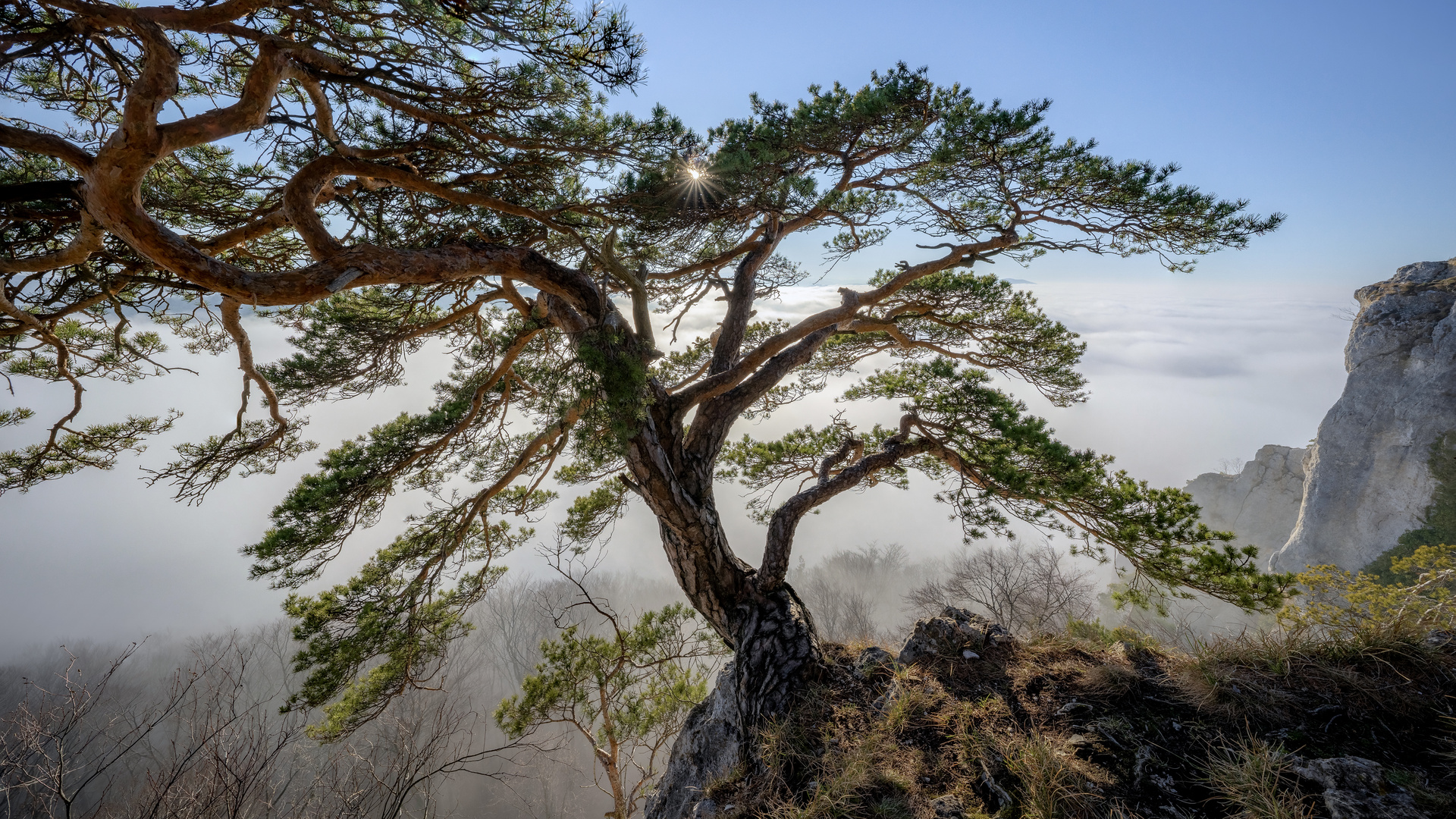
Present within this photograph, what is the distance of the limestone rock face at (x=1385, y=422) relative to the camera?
14938 millimetres

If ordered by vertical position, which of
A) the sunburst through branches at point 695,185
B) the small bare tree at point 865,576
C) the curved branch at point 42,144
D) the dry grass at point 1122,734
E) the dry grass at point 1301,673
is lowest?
the small bare tree at point 865,576

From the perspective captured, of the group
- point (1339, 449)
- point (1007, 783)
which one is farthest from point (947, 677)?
point (1339, 449)

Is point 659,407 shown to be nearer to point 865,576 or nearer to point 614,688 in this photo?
point 614,688

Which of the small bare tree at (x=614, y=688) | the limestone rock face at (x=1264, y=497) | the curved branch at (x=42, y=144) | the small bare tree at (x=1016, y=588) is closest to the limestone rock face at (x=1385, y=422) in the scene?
the limestone rock face at (x=1264, y=497)

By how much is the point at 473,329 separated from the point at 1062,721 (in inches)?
207

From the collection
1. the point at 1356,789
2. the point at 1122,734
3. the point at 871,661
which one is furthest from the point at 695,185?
the point at 1356,789

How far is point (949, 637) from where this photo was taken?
3633mm

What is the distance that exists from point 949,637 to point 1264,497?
107 feet

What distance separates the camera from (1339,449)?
1756cm

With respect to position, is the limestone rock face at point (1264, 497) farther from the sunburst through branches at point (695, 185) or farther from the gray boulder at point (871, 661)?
the sunburst through branches at point (695, 185)

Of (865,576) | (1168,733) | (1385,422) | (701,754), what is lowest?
(865,576)

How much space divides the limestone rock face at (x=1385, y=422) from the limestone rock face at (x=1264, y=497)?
499cm

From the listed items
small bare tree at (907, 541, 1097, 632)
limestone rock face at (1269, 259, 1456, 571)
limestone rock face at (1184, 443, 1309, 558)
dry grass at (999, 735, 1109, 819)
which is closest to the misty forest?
dry grass at (999, 735, 1109, 819)

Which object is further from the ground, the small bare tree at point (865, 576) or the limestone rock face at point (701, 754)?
the limestone rock face at point (701, 754)
